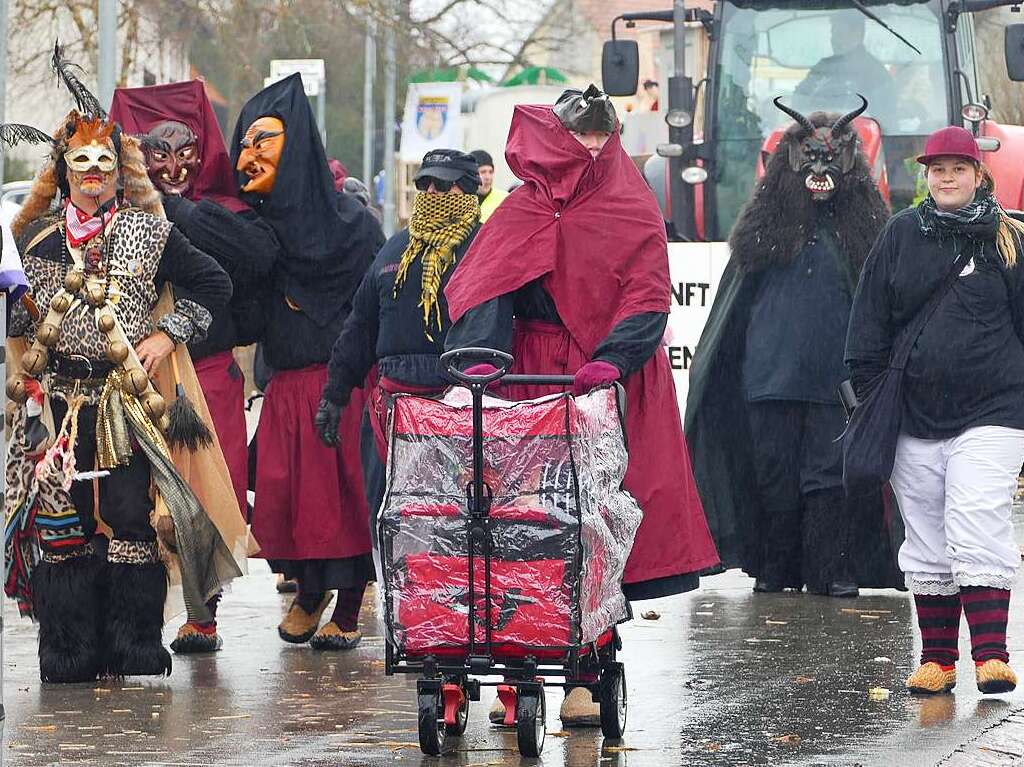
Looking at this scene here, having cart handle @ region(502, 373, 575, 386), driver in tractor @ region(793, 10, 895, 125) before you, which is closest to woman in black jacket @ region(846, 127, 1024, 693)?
cart handle @ region(502, 373, 575, 386)

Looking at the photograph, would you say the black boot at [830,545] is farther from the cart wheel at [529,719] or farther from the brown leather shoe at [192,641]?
the cart wheel at [529,719]

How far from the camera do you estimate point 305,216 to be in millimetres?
9141

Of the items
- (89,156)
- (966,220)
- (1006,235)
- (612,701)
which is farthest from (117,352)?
(1006,235)

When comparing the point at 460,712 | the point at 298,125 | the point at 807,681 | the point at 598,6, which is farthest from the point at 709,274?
the point at 598,6

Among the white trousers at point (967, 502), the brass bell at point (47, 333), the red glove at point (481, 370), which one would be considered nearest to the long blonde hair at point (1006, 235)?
the white trousers at point (967, 502)

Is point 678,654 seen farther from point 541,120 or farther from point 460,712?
point 541,120

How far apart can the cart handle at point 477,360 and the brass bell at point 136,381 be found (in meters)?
1.55

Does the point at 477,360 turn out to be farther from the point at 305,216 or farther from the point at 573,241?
the point at 305,216

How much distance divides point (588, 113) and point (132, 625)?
2.60 m

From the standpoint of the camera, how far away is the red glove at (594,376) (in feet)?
21.8

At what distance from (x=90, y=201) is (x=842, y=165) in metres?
3.72

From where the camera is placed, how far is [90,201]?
8148mm

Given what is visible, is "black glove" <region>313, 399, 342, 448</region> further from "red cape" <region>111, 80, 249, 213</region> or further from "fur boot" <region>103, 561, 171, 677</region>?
"red cape" <region>111, 80, 249, 213</region>

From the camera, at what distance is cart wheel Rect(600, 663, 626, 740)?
6.74 m
